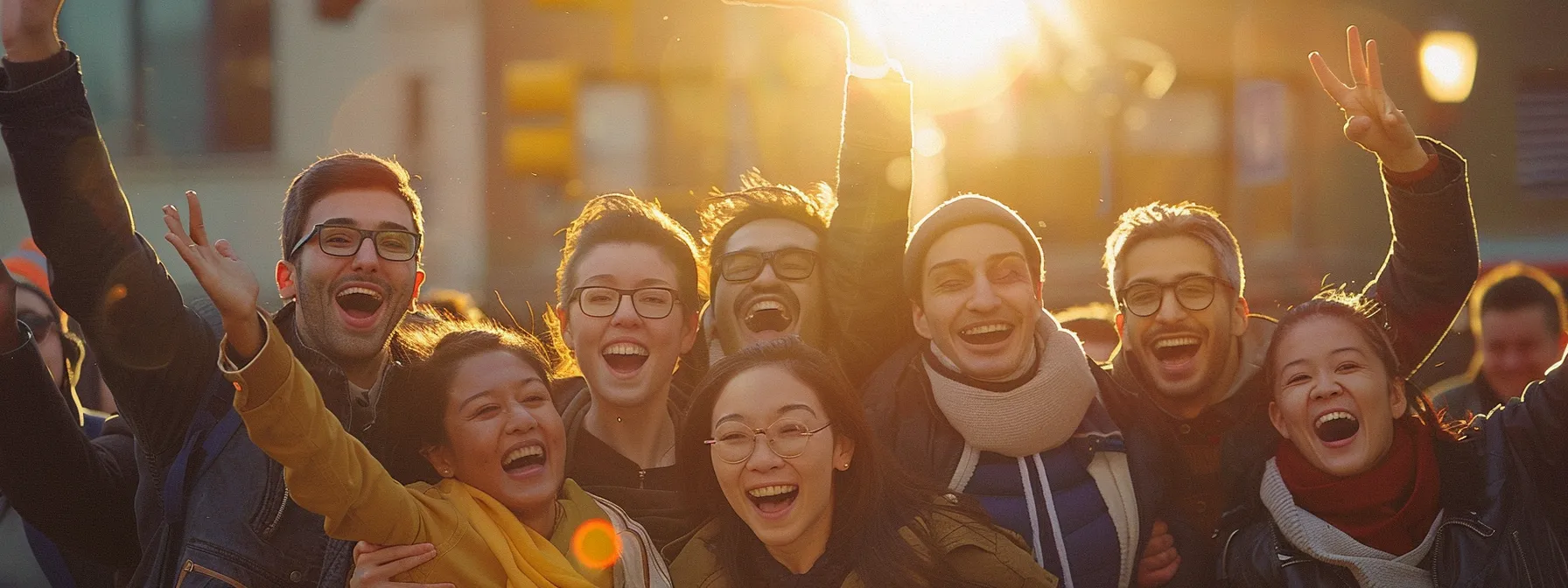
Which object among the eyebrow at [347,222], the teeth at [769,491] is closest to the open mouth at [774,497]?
the teeth at [769,491]

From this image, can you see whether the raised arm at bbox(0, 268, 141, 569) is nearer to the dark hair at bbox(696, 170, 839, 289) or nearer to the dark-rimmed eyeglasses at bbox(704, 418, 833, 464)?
the dark-rimmed eyeglasses at bbox(704, 418, 833, 464)

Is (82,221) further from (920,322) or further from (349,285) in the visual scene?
(920,322)

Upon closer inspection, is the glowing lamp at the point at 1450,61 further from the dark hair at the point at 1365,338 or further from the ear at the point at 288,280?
the ear at the point at 288,280

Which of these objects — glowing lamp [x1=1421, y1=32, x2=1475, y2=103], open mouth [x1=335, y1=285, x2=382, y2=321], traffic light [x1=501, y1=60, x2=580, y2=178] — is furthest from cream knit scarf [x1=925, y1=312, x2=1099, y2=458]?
glowing lamp [x1=1421, y1=32, x2=1475, y2=103]

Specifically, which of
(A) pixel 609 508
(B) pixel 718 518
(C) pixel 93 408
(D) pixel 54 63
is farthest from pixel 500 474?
(C) pixel 93 408

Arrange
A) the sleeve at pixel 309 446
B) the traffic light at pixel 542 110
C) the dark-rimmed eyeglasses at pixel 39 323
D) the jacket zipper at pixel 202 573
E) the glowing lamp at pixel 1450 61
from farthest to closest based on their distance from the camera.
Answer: the traffic light at pixel 542 110 → the glowing lamp at pixel 1450 61 → the dark-rimmed eyeglasses at pixel 39 323 → the jacket zipper at pixel 202 573 → the sleeve at pixel 309 446

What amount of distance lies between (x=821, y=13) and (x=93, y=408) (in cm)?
350

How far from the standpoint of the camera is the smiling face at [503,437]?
359 cm

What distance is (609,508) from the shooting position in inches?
146

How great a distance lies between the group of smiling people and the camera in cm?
347

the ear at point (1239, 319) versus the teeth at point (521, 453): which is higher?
the ear at point (1239, 319)

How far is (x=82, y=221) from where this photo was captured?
10.9 feet

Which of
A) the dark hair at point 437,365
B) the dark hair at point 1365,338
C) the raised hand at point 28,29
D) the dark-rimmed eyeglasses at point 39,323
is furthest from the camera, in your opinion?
the dark-rimmed eyeglasses at point 39,323

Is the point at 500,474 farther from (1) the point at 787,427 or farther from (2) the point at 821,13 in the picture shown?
(2) the point at 821,13
